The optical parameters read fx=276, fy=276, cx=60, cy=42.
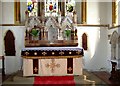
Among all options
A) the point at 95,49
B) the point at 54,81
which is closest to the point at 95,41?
the point at 95,49

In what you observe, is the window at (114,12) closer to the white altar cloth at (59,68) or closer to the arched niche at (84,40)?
the arched niche at (84,40)

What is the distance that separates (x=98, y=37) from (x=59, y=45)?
197 centimetres

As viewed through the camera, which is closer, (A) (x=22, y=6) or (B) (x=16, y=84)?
(B) (x=16, y=84)

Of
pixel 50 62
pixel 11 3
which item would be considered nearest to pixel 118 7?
pixel 50 62

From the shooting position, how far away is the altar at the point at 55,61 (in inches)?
305

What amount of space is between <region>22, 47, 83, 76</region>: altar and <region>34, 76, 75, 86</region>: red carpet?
0.80 feet

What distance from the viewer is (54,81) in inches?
278

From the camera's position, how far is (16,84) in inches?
272

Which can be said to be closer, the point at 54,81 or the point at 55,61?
the point at 54,81

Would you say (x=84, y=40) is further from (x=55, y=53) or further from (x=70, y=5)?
(x=55, y=53)

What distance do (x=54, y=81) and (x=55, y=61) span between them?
2.80 feet

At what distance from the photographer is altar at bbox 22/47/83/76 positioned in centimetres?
773

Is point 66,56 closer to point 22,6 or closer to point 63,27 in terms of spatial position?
point 63,27

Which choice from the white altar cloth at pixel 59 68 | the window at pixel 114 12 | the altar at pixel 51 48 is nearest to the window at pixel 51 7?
the altar at pixel 51 48
